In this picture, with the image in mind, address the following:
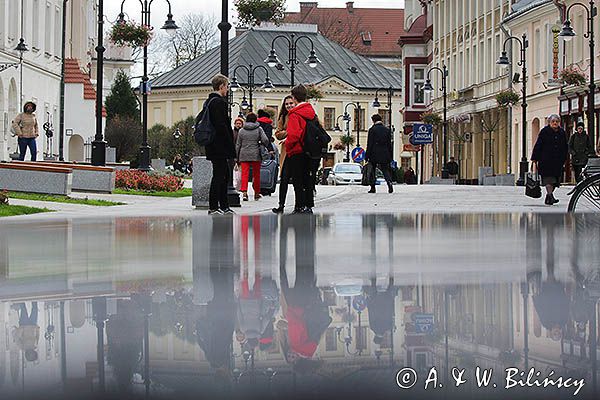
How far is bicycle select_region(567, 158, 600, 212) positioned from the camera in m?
16.5

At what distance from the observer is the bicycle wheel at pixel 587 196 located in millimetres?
16484

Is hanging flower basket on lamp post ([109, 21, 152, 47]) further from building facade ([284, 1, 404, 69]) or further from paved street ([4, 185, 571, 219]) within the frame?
building facade ([284, 1, 404, 69])

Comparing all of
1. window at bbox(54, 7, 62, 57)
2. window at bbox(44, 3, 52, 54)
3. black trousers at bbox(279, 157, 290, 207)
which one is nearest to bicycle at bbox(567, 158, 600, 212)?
black trousers at bbox(279, 157, 290, 207)

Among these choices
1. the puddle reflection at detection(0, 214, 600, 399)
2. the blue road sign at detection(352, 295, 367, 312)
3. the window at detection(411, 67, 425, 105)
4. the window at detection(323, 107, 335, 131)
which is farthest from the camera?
the window at detection(323, 107, 335, 131)

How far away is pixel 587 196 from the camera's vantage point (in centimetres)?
1689

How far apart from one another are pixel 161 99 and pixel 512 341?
436 ft

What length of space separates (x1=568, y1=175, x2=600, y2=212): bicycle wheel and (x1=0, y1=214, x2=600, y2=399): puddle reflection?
212 centimetres

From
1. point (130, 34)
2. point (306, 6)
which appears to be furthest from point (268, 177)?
point (306, 6)

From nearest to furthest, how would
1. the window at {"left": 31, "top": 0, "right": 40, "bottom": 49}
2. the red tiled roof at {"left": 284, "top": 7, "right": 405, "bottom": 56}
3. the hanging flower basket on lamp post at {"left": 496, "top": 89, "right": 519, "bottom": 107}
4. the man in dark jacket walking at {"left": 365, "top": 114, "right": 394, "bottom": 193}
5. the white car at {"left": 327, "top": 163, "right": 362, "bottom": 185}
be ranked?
1. the man in dark jacket walking at {"left": 365, "top": 114, "right": 394, "bottom": 193}
2. the hanging flower basket on lamp post at {"left": 496, "top": 89, "right": 519, "bottom": 107}
3. the window at {"left": 31, "top": 0, "right": 40, "bottom": 49}
4. the white car at {"left": 327, "top": 163, "right": 362, "bottom": 185}
5. the red tiled roof at {"left": 284, "top": 7, "right": 405, "bottom": 56}

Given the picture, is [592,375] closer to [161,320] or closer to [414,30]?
[161,320]

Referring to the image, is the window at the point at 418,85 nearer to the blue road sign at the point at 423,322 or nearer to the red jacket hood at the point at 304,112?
the red jacket hood at the point at 304,112

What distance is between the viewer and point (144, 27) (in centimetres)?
A: 4691

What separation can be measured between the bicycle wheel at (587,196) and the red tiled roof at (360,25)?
478 feet

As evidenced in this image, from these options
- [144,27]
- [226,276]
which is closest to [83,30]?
[144,27]
